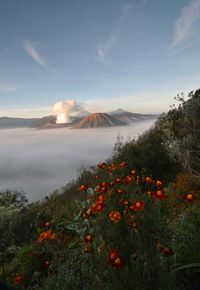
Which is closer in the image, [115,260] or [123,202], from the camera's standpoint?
[115,260]

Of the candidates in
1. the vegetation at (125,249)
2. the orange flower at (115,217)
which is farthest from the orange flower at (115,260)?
the orange flower at (115,217)

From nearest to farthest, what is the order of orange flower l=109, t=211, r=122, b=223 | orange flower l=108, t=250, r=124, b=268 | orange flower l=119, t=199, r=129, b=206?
orange flower l=108, t=250, r=124, b=268
orange flower l=109, t=211, r=122, b=223
orange flower l=119, t=199, r=129, b=206

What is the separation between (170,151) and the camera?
37.0 ft

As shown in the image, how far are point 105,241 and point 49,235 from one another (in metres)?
1.43

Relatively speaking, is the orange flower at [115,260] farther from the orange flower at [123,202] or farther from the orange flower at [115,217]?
the orange flower at [123,202]

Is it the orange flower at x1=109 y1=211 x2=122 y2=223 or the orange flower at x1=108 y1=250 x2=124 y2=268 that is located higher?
the orange flower at x1=109 y1=211 x2=122 y2=223

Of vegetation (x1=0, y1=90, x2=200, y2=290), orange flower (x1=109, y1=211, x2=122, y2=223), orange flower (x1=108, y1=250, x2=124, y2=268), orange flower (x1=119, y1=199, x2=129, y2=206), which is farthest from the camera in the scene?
orange flower (x1=119, y1=199, x2=129, y2=206)

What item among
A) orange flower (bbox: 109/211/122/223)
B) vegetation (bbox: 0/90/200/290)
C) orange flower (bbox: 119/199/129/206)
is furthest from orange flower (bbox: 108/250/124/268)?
orange flower (bbox: 119/199/129/206)

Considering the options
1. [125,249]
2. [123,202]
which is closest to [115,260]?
[125,249]

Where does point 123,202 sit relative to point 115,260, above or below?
above

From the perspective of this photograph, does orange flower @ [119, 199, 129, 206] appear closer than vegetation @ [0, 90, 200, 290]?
No

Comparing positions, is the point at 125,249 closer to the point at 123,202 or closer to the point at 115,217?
the point at 115,217

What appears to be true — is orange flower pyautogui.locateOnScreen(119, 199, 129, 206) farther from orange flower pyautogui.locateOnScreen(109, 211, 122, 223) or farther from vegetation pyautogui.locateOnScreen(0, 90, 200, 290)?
orange flower pyautogui.locateOnScreen(109, 211, 122, 223)

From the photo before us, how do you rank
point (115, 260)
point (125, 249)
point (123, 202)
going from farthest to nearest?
point (123, 202), point (125, 249), point (115, 260)
